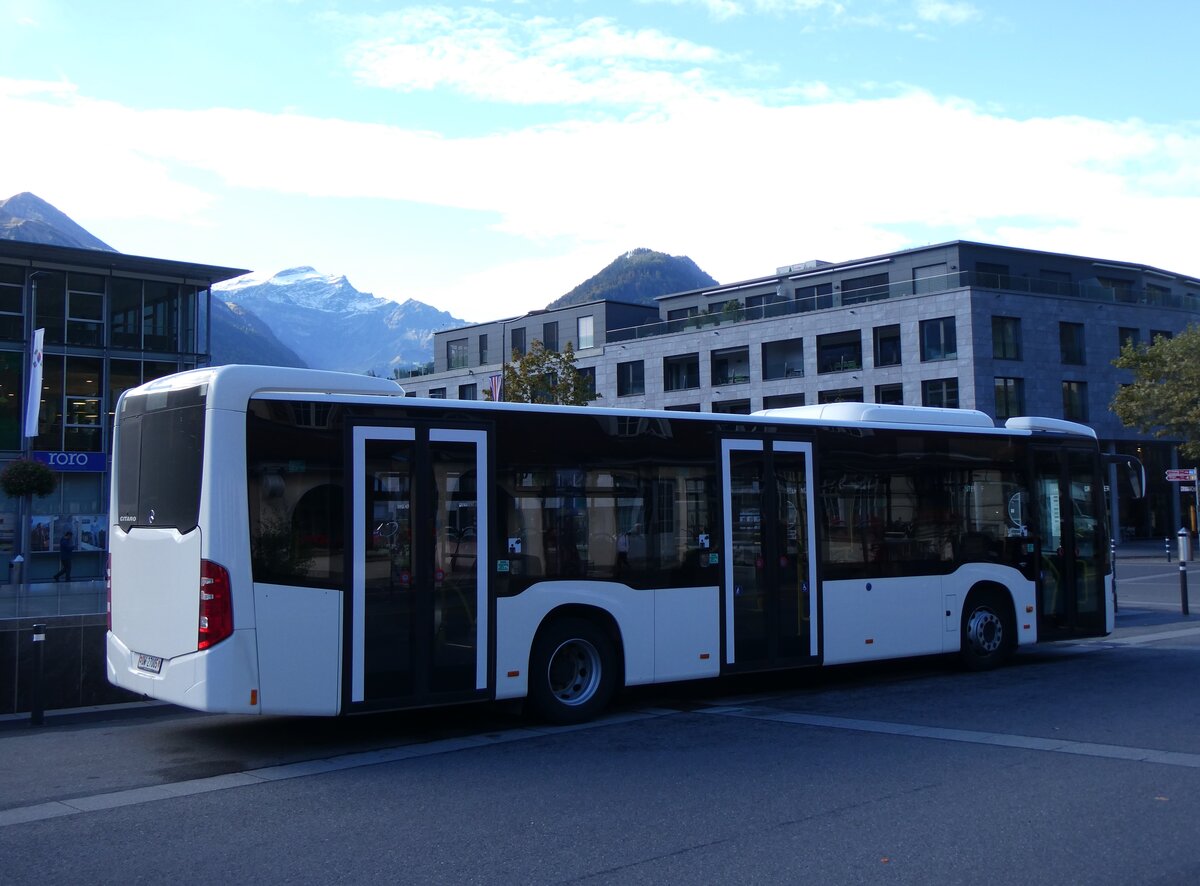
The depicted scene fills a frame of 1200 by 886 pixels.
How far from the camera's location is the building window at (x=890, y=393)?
5331 centimetres

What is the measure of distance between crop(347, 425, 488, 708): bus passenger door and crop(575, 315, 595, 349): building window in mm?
57484

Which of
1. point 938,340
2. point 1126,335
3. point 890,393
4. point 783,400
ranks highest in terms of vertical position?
point 1126,335

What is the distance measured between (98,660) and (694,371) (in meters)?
50.7

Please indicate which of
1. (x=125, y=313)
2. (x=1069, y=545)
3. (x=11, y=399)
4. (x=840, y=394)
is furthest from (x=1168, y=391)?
(x=11, y=399)

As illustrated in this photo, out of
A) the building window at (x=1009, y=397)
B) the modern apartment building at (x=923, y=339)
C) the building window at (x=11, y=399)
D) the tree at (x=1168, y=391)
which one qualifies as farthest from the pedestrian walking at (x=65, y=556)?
the tree at (x=1168, y=391)

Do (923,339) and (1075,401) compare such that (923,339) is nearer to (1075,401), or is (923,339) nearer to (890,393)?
(890,393)

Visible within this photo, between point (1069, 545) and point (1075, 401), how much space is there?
141 feet

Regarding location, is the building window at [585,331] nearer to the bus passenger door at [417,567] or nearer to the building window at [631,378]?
the building window at [631,378]

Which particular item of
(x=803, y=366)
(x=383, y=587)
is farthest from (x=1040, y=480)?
(x=803, y=366)

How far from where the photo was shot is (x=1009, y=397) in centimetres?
5197

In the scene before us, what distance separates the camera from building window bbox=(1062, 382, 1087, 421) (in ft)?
177

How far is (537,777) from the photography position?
8.29 meters

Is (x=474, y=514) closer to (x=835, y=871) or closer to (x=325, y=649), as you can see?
(x=325, y=649)

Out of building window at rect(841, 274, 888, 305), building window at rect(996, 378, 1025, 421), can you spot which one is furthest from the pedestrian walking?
building window at rect(996, 378, 1025, 421)
